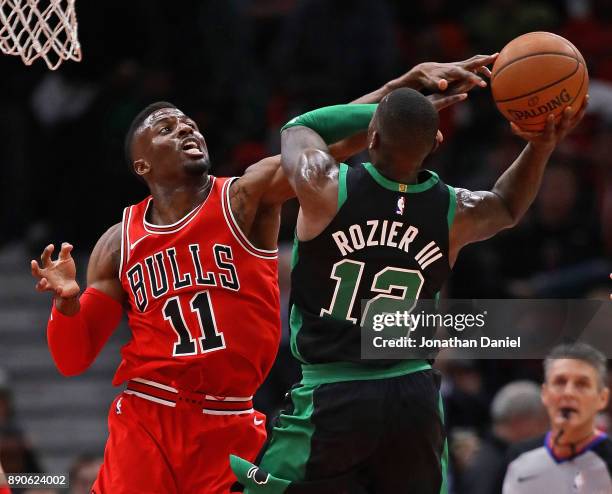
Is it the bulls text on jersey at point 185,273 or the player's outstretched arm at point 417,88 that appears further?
the bulls text on jersey at point 185,273

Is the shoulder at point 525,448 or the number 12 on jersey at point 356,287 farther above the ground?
the number 12 on jersey at point 356,287

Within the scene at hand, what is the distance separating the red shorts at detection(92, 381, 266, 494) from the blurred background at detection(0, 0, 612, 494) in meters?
4.27

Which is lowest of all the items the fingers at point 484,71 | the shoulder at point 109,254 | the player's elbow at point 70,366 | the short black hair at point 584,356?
the short black hair at point 584,356

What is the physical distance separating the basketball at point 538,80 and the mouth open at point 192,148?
1.47 meters

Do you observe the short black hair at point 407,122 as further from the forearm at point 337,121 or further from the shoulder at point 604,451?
the shoulder at point 604,451

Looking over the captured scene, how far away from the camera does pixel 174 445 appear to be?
622 centimetres

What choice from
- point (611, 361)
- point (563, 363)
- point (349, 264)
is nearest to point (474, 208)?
point (349, 264)

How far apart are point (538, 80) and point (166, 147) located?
1832 millimetres

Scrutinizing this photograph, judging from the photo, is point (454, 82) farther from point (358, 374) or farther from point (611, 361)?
point (611, 361)

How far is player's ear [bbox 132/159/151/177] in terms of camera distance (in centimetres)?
663

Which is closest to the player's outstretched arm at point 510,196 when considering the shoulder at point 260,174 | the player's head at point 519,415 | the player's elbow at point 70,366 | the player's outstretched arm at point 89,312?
the shoulder at point 260,174

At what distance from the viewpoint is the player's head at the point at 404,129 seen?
5.44 meters

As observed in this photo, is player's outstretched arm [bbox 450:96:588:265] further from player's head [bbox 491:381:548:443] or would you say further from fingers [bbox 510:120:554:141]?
player's head [bbox 491:381:548:443]

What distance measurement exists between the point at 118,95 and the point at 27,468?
12.6 feet
